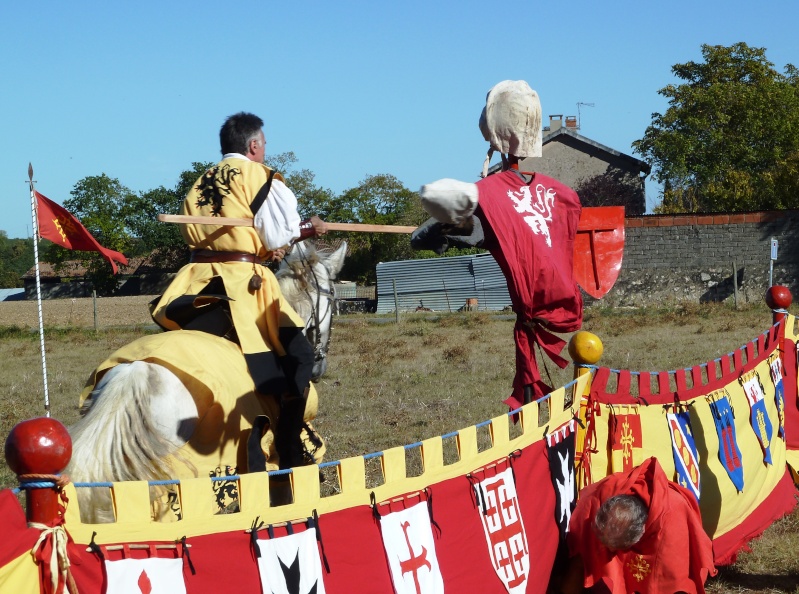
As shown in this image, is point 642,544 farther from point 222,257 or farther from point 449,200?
point 222,257

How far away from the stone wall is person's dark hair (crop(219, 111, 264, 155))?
64.8 feet

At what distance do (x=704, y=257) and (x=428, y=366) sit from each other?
13134mm

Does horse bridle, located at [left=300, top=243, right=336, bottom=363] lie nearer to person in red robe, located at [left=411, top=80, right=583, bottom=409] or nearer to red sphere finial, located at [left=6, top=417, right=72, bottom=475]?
person in red robe, located at [left=411, top=80, right=583, bottom=409]

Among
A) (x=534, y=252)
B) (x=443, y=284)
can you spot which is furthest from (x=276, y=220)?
(x=443, y=284)

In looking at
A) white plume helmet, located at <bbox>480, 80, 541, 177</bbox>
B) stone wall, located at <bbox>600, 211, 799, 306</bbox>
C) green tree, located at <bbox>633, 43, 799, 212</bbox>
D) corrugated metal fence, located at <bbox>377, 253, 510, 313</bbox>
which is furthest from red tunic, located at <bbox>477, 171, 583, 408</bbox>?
green tree, located at <bbox>633, 43, 799, 212</bbox>

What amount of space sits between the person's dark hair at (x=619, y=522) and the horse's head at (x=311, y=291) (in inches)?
79.4

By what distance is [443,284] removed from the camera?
28.7 metres

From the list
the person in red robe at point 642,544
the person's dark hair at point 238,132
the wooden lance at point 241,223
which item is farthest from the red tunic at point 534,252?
the person's dark hair at point 238,132

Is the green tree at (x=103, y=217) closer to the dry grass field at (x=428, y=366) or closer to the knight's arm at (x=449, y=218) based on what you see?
the dry grass field at (x=428, y=366)

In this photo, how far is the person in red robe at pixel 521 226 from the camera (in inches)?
128

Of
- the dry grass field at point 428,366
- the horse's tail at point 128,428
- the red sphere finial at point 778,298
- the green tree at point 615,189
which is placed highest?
the green tree at point 615,189

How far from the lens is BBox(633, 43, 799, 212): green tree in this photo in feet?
118

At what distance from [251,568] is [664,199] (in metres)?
36.9

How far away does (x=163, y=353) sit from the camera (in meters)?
3.72
